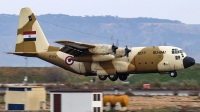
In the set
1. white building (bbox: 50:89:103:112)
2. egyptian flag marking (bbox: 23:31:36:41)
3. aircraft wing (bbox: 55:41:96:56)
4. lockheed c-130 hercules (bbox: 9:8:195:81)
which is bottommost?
white building (bbox: 50:89:103:112)

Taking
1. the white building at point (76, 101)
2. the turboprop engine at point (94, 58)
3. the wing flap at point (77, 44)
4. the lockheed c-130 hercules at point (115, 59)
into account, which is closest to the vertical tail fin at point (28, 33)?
the lockheed c-130 hercules at point (115, 59)

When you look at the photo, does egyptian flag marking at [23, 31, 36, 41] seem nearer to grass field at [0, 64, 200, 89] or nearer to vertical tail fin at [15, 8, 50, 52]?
vertical tail fin at [15, 8, 50, 52]

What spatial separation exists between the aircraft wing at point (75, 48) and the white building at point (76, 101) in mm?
17791

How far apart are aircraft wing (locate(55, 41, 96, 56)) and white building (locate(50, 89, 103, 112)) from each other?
1779cm

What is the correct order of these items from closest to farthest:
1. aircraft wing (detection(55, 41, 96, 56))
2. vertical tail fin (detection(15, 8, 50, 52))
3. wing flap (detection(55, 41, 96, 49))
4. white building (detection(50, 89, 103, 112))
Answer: white building (detection(50, 89, 103, 112))
wing flap (detection(55, 41, 96, 49))
aircraft wing (detection(55, 41, 96, 56))
vertical tail fin (detection(15, 8, 50, 52))

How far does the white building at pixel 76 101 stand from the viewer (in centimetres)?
3728

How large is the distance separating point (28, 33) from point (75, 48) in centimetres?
838

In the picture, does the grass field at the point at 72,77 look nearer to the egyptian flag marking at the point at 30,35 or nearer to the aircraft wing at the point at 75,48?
the egyptian flag marking at the point at 30,35

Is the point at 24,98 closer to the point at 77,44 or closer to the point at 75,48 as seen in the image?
the point at 77,44

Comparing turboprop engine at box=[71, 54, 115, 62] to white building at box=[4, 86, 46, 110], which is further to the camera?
turboprop engine at box=[71, 54, 115, 62]

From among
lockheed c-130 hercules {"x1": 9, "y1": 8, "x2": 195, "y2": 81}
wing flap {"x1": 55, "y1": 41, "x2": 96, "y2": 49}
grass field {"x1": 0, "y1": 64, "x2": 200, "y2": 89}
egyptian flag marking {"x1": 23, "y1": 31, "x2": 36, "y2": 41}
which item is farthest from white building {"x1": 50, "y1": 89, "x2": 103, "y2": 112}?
grass field {"x1": 0, "y1": 64, "x2": 200, "y2": 89}

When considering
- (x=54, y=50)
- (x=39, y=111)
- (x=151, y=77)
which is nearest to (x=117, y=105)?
(x=39, y=111)

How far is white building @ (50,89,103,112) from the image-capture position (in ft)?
122

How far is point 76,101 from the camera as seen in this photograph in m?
37.6
